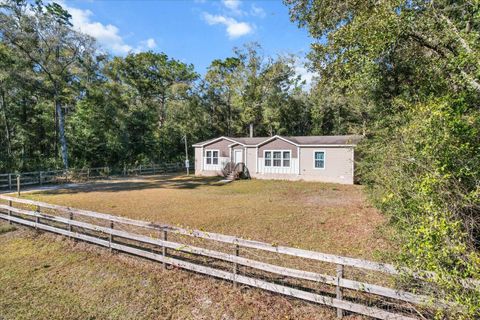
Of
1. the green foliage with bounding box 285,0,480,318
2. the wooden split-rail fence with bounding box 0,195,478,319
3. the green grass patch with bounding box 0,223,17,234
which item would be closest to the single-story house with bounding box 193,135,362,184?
the green foliage with bounding box 285,0,480,318

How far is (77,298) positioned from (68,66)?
23452 millimetres

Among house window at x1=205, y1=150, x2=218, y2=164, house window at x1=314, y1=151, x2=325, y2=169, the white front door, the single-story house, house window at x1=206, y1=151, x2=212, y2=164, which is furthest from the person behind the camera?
house window at x1=206, y1=151, x2=212, y2=164

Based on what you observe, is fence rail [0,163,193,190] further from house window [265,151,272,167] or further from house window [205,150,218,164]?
house window [265,151,272,167]

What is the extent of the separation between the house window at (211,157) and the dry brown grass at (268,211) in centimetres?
662

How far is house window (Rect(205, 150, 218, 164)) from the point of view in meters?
23.1

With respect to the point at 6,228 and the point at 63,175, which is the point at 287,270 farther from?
the point at 63,175

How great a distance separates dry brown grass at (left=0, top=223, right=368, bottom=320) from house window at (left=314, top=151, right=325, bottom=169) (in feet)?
49.3

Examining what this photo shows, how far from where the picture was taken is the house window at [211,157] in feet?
75.9

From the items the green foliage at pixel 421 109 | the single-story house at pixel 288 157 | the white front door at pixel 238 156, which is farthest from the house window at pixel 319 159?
the green foliage at pixel 421 109

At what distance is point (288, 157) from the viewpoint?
19844mm

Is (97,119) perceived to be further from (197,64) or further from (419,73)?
(419,73)

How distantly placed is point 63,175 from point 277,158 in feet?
50.0

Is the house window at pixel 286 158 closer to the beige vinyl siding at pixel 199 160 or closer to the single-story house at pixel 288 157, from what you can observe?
the single-story house at pixel 288 157

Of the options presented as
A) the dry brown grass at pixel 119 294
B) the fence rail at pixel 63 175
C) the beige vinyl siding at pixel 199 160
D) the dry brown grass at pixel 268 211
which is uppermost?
the beige vinyl siding at pixel 199 160
